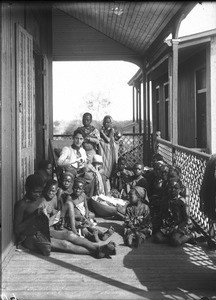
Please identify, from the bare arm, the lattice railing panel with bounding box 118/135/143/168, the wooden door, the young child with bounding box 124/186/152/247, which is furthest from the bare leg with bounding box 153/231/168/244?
the lattice railing panel with bounding box 118/135/143/168

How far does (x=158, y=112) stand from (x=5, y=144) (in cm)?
1224

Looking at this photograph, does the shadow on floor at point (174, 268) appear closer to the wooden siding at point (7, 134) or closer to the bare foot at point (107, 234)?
the bare foot at point (107, 234)

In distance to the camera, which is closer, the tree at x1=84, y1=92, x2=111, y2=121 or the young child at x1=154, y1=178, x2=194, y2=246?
the young child at x1=154, y1=178, x2=194, y2=246

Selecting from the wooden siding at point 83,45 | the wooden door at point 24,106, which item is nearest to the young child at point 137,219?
the wooden door at point 24,106

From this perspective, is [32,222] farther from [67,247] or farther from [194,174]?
[194,174]

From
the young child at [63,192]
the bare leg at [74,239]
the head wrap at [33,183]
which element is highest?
the head wrap at [33,183]

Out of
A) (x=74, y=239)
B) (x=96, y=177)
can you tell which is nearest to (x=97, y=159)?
(x=96, y=177)

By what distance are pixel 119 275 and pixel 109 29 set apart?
7.59m

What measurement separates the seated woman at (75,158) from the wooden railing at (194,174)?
1672 mm

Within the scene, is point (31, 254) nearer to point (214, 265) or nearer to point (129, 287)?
point (129, 287)

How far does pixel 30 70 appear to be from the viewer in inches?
246

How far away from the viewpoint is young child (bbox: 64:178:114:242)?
5430 millimetres

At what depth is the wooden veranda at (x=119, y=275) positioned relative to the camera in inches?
148

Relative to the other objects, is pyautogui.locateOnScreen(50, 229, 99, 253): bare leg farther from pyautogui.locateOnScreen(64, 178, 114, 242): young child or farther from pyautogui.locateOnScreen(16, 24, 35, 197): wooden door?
pyautogui.locateOnScreen(16, 24, 35, 197): wooden door
